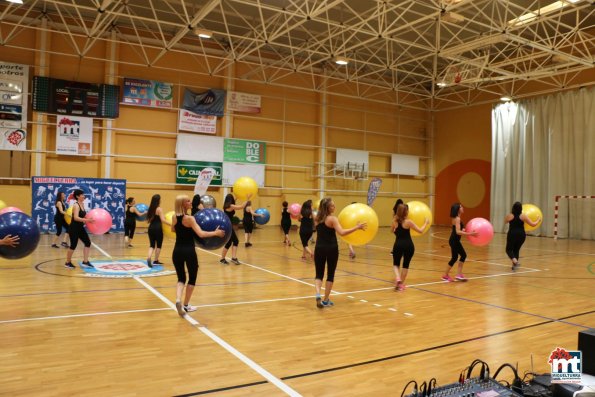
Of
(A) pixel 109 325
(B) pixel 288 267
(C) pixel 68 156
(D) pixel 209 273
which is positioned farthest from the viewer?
(C) pixel 68 156

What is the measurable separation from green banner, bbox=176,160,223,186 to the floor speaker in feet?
58.2

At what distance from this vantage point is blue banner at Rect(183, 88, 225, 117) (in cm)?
1970

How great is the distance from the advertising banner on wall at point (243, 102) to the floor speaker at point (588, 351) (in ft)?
61.8

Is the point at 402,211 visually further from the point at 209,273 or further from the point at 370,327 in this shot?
the point at 209,273

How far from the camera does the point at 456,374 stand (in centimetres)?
400

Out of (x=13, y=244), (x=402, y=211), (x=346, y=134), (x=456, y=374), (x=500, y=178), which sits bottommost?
(x=456, y=374)

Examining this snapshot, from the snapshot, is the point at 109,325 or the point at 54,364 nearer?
the point at 54,364

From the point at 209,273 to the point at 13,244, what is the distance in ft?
13.5

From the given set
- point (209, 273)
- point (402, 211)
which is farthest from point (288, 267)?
point (402, 211)

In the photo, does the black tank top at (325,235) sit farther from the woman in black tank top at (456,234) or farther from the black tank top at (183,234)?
the woman in black tank top at (456,234)

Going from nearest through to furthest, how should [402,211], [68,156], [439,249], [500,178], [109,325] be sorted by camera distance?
[109,325] → [402,211] → [439,249] → [68,156] → [500,178]

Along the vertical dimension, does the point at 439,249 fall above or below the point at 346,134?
below

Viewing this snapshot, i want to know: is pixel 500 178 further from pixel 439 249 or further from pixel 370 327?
pixel 370 327

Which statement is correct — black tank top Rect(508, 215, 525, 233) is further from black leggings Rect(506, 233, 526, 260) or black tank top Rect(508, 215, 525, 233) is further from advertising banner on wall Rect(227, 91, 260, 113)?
advertising banner on wall Rect(227, 91, 260, 113)
